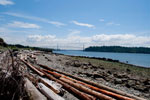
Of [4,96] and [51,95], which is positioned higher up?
[4,96]

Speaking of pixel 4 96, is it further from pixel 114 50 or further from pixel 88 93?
pixel 114 50

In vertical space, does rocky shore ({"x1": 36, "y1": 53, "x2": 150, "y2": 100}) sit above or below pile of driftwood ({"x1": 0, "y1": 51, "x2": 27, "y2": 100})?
below

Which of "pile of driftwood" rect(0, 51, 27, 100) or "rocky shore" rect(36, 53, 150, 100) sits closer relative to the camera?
"pile of driftwood" rect(0, 51, 27, 100)

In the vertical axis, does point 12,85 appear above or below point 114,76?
above

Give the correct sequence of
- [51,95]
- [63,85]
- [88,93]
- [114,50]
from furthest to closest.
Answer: [114,50], [63,85], [88,93], [51,95]

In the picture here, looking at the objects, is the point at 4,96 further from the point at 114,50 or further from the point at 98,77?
the point at 114,50

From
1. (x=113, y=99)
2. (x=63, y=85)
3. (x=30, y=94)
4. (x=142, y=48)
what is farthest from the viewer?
(x=142, y=48)

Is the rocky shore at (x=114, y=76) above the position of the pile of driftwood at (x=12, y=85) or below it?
below

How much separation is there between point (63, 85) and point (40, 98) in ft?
7.69

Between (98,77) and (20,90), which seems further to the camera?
(98,77)

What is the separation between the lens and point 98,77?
962 cm

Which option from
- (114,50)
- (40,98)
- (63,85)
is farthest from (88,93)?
(114,50)

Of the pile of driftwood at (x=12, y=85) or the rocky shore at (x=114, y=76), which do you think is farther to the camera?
the rocky shore at (x=114, y=76)

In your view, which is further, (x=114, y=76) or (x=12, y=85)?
(x=114, y=76)
